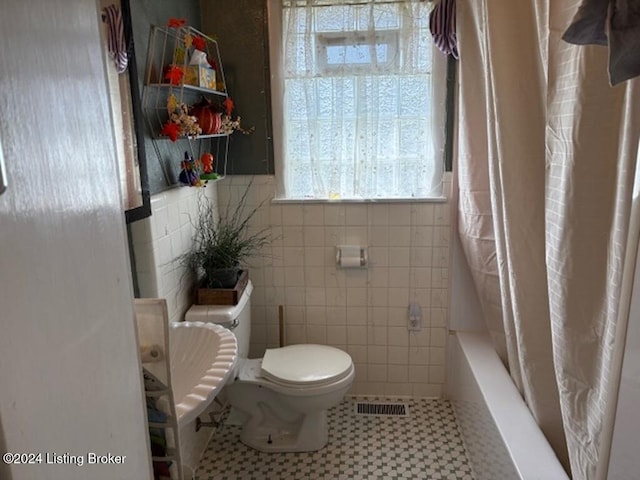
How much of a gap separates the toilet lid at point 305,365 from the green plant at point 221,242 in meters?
0.43

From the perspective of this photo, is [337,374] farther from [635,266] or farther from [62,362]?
[62,362]

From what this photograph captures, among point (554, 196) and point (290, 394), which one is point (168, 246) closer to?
point (290, 394)

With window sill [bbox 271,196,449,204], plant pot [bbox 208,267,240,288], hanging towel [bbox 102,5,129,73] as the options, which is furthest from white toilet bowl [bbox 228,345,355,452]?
hanging towel [bbox 102,5,129,73]

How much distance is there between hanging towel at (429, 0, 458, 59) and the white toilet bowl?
5.05 ft

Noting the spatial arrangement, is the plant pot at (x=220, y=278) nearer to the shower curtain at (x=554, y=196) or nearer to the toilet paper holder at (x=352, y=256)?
the toilet paper holder at (x=352, y=256)

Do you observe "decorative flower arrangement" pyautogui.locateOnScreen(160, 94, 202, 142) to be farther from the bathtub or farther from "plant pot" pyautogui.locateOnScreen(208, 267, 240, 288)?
the bathtub

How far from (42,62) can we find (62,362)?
0.36 metres

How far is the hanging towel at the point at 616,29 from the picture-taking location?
85 cm

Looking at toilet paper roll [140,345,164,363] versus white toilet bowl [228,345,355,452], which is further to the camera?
white toilet bowl [228,345,355,452]

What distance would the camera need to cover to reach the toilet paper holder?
8.54 ft

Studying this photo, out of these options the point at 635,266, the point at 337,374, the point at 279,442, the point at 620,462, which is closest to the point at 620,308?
the point at 635,266

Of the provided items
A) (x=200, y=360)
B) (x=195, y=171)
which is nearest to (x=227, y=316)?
(x=200, y=360)

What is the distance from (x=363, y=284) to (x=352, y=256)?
18 cm

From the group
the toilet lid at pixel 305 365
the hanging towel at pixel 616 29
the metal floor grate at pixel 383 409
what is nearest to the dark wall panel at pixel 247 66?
the toilet lid at pixel 305 365
